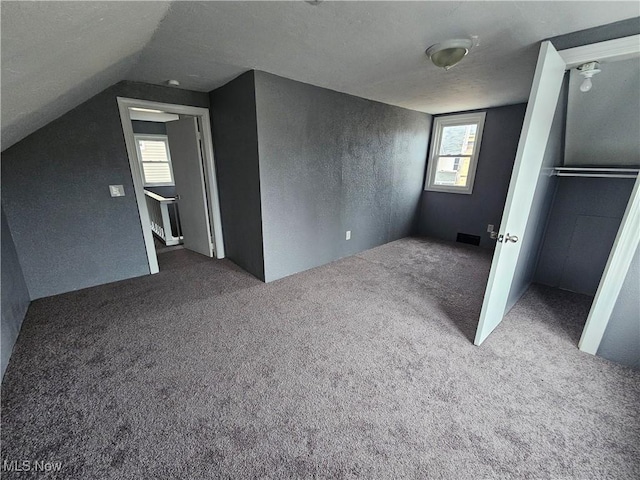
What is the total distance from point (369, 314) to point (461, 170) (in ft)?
11.1

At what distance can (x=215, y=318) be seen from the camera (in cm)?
231

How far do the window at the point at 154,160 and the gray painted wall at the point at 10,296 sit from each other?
13.5 feet

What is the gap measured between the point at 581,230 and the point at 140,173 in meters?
4.89

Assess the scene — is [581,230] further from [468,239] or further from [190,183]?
[190,183]

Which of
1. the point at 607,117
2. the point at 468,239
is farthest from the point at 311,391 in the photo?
the point at 468,239

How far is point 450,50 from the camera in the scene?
5.96 ft

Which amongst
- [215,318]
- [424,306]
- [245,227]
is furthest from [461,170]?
[215,318]

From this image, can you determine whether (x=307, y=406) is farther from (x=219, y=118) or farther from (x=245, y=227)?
(x=219, y=118)

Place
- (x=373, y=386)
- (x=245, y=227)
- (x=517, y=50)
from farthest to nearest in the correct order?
(x=245, y=227), (x=517, y=50), (x=373, y=386)

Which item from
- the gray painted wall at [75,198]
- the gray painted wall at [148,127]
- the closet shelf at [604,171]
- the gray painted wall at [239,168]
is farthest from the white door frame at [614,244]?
the gray painted wall at [148,127]

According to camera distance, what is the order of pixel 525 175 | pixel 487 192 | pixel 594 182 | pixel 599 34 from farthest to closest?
pixel 487 192, pixel 594 182, pixel 525 175, pixel 599 34

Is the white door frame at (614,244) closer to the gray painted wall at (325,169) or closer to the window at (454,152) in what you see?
the gray painted wall at (325,169)

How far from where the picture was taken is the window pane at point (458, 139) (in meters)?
4.25

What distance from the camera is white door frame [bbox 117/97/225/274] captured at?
2.77 metres
